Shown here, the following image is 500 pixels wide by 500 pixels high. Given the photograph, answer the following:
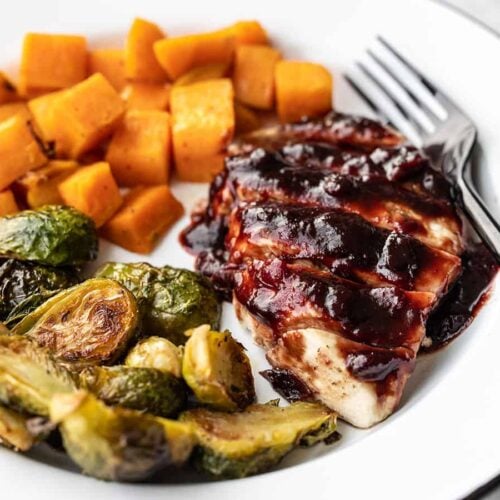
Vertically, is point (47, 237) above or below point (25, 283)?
above

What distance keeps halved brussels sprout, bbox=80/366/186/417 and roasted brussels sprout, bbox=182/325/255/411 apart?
3.5 inches

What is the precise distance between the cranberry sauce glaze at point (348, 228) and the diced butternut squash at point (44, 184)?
802mm

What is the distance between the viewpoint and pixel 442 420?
3398mm

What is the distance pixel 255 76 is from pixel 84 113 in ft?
3.86

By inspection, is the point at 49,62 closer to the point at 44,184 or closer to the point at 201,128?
the point at 44,184

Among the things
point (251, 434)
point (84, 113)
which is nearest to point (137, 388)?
point (251, 434)

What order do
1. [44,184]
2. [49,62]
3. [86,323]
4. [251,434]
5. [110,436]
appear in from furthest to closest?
[49,62], [44,184], [86,323], [251,434], [110,436]

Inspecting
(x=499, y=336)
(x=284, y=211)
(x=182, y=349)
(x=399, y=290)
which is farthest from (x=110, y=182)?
(x=499, y=336)

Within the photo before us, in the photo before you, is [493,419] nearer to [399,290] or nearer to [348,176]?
[399,290]

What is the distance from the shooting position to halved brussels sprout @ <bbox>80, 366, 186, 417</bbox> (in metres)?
3.20

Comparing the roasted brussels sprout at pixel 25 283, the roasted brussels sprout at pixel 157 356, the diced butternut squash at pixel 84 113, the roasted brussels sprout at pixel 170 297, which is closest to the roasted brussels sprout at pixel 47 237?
the roasted brussels sprout at pixel 25 283

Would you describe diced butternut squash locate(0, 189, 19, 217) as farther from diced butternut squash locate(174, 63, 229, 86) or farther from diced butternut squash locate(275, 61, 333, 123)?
diced butternut squash locate(275, 61, 333, 123)

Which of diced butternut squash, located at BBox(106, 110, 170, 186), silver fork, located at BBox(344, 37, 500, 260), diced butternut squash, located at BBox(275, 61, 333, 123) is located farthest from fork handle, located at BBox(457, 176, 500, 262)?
diced butternut squash, located at BBox(106, 110, 170, 186)

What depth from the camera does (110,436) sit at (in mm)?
2857
